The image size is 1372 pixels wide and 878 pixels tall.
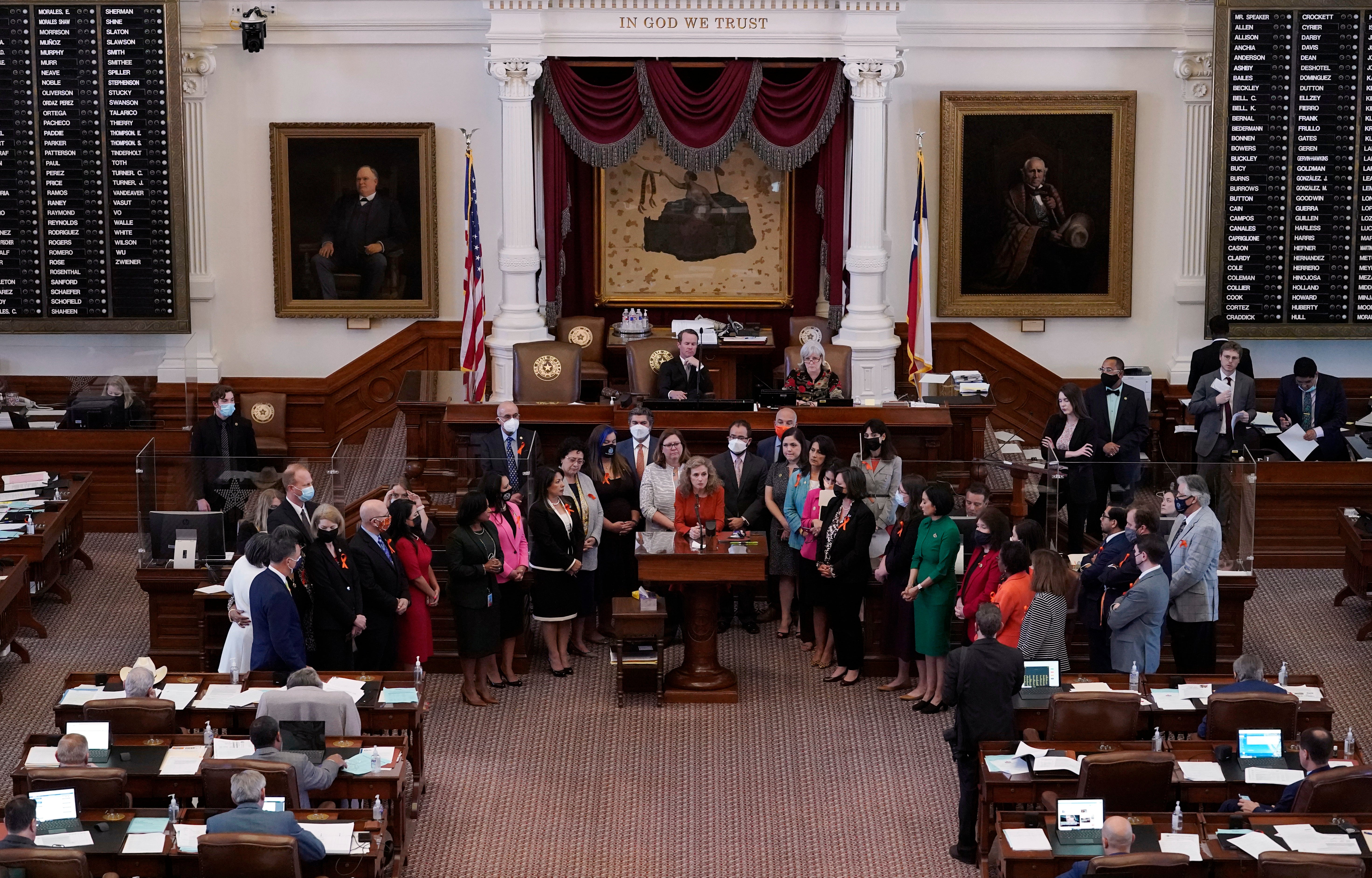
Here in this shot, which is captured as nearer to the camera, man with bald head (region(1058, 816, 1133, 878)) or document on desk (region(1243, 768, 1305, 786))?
man with bald head (region(1058, 816, 1133, 878))

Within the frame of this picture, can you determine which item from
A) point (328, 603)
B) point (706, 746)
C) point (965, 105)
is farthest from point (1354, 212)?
point (328, 603)

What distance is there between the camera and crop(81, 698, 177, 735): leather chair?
9.37 m

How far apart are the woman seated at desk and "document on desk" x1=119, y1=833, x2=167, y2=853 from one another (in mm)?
6993

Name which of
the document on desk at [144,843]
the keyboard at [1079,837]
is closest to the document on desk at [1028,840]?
the keyboard at [1079,837]

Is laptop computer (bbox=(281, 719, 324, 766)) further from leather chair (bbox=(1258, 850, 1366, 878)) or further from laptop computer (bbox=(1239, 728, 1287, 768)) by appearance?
laptop computer (bbox=(1239, 728, 1287, 768))

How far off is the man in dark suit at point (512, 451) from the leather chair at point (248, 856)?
4675 millimetres

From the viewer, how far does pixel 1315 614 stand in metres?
13.4

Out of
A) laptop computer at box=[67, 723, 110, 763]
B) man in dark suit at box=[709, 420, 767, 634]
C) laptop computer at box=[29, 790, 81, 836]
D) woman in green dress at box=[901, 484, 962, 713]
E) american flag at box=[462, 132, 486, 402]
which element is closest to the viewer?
laptop computer at box=[29, 790, 81, 836]

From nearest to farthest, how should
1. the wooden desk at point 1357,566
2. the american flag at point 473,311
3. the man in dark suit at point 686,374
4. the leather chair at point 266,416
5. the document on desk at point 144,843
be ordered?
the document on desk at point 144,843 → the wooden desk at point 1357,566 → the man in dark suit at point 686,374 → the american flag at point 473,311 → the leather chair at point 266,416

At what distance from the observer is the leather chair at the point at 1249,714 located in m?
9.34

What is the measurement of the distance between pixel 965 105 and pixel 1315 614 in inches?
225

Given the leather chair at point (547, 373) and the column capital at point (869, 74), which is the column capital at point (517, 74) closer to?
the leather chair at point (547, 373)

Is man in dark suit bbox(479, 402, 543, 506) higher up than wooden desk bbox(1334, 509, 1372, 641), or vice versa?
man in dark suit bbox(479, 402, 543, 506)

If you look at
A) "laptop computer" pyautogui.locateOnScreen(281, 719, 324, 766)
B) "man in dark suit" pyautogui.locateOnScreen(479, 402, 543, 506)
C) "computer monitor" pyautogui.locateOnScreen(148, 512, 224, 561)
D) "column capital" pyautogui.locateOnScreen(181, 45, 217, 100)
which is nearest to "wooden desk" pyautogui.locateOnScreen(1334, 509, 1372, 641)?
"man in dark suit" pyautogui.locateOnScreen(479, 402, 543, 506)
